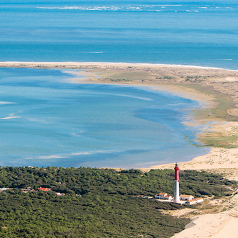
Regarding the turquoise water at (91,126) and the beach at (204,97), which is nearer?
the beach at (204,97)

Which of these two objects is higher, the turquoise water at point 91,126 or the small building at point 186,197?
the turquoise water at point 91,126

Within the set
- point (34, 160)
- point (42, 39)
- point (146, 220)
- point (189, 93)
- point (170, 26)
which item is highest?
point (170, 26)

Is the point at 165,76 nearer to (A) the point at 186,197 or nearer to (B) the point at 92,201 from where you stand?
(A) the point at 186,197

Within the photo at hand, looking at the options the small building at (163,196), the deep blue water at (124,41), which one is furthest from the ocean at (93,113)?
the small building at (163,196)

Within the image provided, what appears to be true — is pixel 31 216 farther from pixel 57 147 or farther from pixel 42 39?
pixel 42 39

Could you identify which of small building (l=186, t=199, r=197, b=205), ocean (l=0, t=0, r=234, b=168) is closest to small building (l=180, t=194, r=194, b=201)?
small building (l=186, t=199, r=197, b=205)

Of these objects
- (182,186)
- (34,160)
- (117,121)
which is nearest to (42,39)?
(117,121)

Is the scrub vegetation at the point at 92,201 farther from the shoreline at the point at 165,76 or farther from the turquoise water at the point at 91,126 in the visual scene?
the shoreline at the point at 165,76
